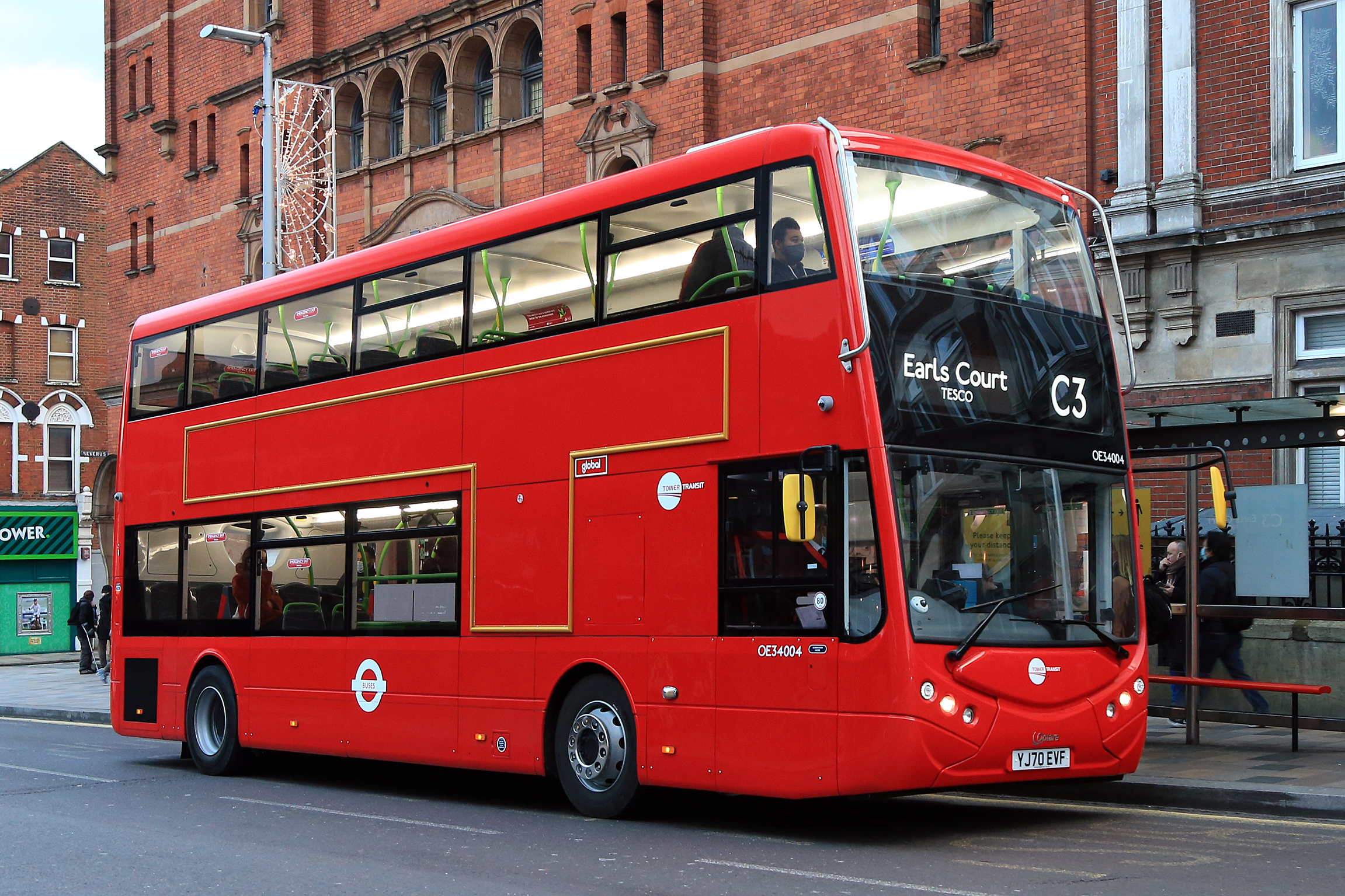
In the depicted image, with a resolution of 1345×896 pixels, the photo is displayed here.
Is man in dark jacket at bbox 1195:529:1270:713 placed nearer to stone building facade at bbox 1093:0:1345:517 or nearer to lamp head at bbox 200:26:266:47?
stone building facade at bbox 1093:0:1345:517

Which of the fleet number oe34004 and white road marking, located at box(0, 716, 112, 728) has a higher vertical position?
the fleet number oe34004

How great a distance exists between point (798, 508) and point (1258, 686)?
5.48m

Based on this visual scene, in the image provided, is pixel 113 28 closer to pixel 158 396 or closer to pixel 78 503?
pixel 78 503

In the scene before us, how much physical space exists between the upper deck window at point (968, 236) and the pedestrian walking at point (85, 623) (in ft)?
87.9

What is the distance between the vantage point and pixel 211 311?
1530 centimetres

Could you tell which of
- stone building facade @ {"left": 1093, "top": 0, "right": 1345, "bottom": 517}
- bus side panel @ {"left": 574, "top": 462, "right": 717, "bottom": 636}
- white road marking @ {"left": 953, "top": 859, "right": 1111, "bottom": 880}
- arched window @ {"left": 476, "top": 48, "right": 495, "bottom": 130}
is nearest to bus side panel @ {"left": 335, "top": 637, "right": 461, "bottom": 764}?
bus side panel @ {"left": 574, "top": 462, "right": 717, "bottom": 636}

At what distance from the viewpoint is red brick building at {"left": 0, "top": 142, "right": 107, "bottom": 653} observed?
44.2m

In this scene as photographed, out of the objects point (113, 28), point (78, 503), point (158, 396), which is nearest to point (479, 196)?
point (158, 396)

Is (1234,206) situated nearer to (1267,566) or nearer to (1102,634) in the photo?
(1267,566)

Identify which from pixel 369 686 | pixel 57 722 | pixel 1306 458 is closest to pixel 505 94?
pixel 57 722

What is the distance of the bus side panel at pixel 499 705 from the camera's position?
11.1 meters

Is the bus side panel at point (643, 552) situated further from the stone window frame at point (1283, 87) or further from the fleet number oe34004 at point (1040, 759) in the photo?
the stone window frame at point (1283, 87)

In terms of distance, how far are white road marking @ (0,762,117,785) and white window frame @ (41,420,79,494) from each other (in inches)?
1308

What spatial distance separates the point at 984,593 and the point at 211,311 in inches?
364
